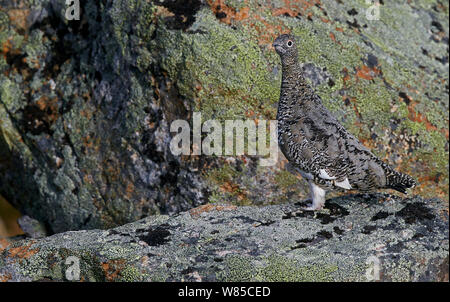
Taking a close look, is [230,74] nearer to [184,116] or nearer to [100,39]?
[184,116]

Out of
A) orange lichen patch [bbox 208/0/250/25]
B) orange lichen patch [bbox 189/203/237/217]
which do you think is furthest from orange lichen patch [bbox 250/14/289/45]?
orange lichen patch [bbox 189/203/237/217]

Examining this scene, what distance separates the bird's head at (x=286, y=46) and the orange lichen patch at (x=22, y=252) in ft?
12.4

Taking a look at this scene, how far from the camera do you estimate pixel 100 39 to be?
8.73 m

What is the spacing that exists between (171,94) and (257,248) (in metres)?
2.98

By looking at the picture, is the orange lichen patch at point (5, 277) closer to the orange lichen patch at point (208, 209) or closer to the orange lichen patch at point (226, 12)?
the orange lichen patch at point (208, 209)

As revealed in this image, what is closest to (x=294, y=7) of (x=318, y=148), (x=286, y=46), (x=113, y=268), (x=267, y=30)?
(x=267, y=30)

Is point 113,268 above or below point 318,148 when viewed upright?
below

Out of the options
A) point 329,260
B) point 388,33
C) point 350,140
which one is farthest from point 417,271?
point 388,33

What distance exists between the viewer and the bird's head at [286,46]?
7.02m

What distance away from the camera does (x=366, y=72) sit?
8656 millimetres

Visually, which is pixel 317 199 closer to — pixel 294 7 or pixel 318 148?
pixel 318 148

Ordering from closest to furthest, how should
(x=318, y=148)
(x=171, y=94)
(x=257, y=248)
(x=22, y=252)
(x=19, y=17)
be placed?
(x=257, y=248) < (x=22, y=252) < (x=318, y=148) < (x=171, y=94) < (x=19, y=17)

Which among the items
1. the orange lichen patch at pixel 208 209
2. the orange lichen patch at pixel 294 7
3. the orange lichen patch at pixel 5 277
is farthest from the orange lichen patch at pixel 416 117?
the orange lichen patch at pixel 5 277

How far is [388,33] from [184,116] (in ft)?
13.6
